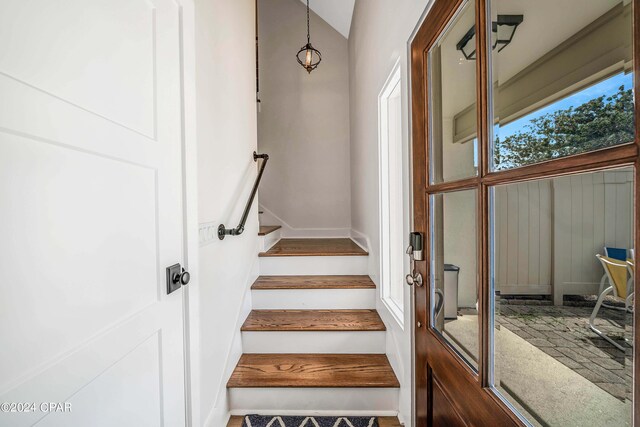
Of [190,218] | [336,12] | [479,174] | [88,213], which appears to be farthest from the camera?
[336,12]

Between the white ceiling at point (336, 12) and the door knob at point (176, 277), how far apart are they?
3244 mm

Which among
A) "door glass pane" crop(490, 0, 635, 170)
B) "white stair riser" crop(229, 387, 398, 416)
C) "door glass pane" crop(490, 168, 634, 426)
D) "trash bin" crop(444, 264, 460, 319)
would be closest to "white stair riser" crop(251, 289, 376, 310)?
"white stair riser" crop(229, 387, 398, 416)

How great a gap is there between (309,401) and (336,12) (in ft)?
12.5

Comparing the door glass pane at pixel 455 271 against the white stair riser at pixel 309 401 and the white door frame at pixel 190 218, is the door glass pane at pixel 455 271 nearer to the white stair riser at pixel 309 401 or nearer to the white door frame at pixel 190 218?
the white stair riser at pixel 309 401

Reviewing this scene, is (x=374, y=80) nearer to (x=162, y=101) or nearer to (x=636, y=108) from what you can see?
(x=162, y=101)

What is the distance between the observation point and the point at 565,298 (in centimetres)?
54

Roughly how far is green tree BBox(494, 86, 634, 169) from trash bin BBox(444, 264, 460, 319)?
41 centimetres

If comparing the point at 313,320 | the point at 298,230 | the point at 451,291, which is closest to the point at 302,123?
the point at 298,230

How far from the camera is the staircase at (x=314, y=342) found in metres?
1.59

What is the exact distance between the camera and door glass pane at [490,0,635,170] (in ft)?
1.44

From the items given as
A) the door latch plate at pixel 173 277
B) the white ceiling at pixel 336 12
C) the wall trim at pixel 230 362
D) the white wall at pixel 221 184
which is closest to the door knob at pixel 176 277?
the door latch plate at pixel 173 277

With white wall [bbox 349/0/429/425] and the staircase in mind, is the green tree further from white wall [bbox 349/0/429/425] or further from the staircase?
the staircase

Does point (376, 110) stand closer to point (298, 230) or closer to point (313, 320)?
point (313, 320)

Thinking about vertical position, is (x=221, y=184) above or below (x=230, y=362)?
above
